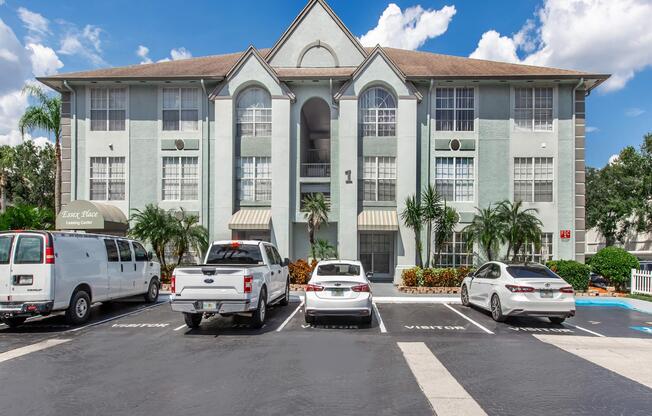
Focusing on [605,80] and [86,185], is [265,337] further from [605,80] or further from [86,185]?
[605,80]

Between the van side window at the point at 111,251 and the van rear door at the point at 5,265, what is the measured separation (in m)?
2.47

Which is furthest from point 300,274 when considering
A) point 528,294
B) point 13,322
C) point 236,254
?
point 13,322

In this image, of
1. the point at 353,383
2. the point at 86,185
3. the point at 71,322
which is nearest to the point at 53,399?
the point at 353,383

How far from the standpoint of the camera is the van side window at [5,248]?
9.84 meters

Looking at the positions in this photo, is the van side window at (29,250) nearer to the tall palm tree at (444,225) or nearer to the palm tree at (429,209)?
the palm tree at (429,209)

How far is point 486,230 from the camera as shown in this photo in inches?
741

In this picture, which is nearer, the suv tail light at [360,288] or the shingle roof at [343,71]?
the suv tail light at [360,288]

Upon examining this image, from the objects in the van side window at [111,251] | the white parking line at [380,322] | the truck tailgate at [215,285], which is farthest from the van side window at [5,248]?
the white parking line at [380,322]

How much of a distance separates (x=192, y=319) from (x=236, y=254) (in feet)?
6.80

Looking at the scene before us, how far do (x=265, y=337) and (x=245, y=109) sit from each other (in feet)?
48.4

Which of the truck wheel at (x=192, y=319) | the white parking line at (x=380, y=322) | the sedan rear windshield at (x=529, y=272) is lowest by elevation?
the white parking line at (x=380, y=322)

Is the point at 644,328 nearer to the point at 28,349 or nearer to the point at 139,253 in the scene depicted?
the point at 28,349

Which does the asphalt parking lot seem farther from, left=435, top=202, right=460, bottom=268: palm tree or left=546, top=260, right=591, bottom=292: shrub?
left=435, top=202, right=460, bottom=268: palm tree

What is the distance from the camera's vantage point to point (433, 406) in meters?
5.44
